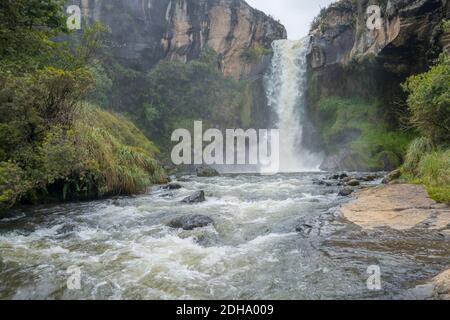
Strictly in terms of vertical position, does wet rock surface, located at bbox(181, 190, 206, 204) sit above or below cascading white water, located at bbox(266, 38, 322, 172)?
below

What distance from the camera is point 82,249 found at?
6.53 meters

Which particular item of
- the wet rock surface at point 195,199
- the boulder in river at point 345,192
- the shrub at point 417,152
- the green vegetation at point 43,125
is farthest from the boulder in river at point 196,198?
the shrub at point 417,152

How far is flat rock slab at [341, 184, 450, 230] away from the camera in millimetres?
6797

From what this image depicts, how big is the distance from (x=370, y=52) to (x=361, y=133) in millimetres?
5706

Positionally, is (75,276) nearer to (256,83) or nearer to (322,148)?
(322,148)

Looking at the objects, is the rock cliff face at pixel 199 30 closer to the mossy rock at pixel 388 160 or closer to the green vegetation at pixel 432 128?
the mossy rock at pixel 388 160

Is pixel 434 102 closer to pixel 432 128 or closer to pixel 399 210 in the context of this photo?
pixel 432 128

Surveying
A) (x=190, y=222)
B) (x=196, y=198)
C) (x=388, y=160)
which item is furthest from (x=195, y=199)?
(x=388, y=160)

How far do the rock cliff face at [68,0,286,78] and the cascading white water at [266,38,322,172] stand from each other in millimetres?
4539

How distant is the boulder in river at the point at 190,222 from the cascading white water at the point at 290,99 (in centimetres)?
2181

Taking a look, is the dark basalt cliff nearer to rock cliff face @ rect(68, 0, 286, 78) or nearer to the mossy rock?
the mossy rock

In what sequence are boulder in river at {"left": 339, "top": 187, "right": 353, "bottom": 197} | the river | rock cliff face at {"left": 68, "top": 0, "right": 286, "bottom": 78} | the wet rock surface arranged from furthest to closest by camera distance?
1. rock cliff face at {"left": 68, "top": 0, "right": 286, "bottom": 78}
2. boulder in river at {"left": 339, "top": 187, "right": 353, "bottom": 197}
3. the wet rock surface
4. the river

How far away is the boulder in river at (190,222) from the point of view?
25.7ft

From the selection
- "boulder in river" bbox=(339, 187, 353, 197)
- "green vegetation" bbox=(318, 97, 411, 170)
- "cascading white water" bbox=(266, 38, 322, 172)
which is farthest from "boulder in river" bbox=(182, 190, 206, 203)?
"cascading white water" bbox=(266, 38, 322, 172)
